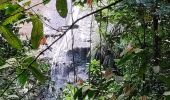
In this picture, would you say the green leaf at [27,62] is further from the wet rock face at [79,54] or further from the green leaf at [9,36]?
the wet rock face at [79,54]

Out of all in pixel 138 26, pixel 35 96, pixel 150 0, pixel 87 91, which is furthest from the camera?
pixel 35 96

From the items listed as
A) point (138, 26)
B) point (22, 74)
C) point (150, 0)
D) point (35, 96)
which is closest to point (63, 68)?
point (35, 96)

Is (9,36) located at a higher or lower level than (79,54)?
higher

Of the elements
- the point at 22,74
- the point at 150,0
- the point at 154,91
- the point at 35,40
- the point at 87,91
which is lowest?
the point at 154,91

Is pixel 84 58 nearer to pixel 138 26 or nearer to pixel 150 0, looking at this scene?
pixel 138 26

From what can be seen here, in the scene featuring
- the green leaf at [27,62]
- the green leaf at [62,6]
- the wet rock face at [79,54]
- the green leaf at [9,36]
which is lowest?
the wet rock face at [79,54]

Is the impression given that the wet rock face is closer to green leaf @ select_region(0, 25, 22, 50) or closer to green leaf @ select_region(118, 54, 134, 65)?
green leaf @ select_region(118, 54, 134, 65)

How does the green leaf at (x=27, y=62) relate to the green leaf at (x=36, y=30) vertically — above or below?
below

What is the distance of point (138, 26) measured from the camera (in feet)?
8.02

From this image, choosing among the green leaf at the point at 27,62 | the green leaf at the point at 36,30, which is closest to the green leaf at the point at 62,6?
the green leaf at the point at 36,30

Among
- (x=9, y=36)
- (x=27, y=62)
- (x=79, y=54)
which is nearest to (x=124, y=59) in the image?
(x=27, y=62)

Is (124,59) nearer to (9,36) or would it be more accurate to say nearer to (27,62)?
(27,62)

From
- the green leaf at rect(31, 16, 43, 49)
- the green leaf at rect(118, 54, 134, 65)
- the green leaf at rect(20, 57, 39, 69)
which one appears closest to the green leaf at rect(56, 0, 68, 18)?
the green leaf at rect(31, 16, 43, 49)

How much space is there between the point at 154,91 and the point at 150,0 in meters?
0.78
